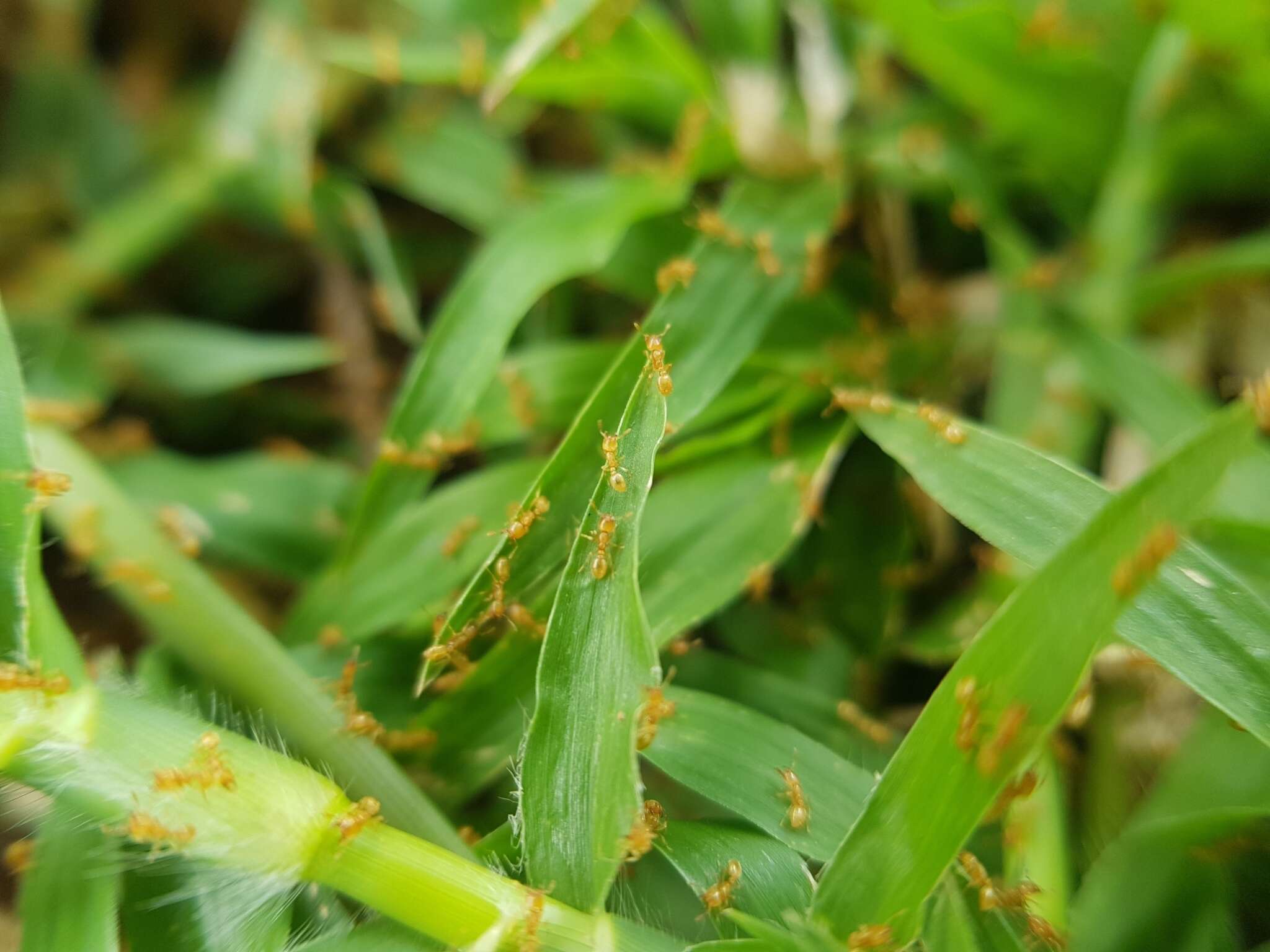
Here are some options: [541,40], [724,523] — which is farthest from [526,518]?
[541,40]

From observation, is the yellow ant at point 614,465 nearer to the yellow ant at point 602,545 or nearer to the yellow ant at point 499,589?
the yellow ant at point 602,545

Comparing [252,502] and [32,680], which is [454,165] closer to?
[252,502]

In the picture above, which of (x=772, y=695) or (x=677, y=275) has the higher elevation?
(x=677, y=275)

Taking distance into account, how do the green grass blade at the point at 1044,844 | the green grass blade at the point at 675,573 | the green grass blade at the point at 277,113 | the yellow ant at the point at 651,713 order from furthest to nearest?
the green grass blade at the point at 277,113, the green grass blade at the point at 675,573, the green grass blade at the point at 1044,844, the yellow ant at the point at 651,713

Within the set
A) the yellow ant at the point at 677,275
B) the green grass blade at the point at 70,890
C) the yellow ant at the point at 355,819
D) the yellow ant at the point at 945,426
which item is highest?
the yellow ant at the point at 677,275

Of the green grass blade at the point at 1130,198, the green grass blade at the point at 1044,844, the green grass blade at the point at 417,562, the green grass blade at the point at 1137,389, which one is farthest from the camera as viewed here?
the green grass blade at the point at 1130,198

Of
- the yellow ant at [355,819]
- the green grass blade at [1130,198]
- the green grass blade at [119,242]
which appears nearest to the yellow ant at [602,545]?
the yellow ant at [355,819]
